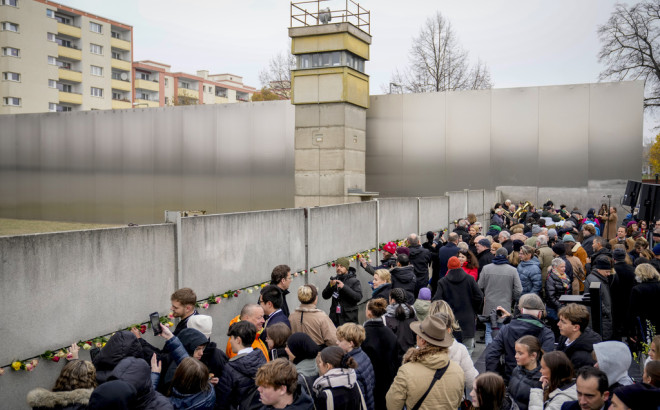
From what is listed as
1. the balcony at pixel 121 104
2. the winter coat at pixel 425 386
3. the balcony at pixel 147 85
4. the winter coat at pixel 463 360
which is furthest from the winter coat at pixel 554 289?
the balcony at pixel 147 85

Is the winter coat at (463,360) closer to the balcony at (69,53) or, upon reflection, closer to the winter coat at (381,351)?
the winter coat at (381,351)

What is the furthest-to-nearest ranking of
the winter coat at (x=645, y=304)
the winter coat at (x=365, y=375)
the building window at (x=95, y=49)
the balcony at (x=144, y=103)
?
the building window at (x=95, y=49), the balcony at (x=144, y=103), the winter coat at (x=645, y=304), the winter coat at (x=365, y=375)

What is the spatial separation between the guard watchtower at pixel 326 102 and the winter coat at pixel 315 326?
1544 centimetres

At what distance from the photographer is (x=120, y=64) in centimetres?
7112

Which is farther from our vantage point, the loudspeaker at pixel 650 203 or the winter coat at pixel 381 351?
the loudspeaker at pixel 650 203

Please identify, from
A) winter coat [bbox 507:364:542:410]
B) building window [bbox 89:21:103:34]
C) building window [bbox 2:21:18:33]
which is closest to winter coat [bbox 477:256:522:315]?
winter coat [bbox 507:364:542:410]

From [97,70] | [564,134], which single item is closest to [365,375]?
[564,134]

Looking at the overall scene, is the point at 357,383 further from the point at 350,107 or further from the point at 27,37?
the point at 27,37

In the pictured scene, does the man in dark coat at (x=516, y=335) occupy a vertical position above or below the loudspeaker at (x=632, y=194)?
below

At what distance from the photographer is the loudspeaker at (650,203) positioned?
11.4 meters

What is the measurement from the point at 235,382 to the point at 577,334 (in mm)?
3276

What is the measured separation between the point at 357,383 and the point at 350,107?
18275mm

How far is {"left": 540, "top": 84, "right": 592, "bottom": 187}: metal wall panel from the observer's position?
24.3 metres

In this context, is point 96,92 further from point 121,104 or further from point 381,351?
point 381,351
